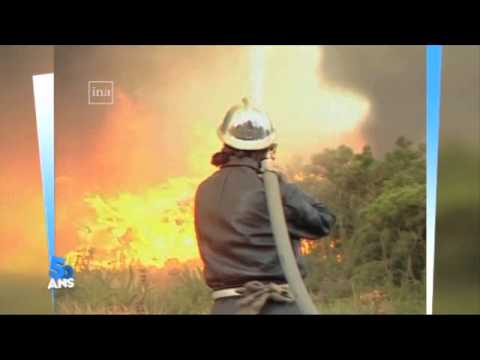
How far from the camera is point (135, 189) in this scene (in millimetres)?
6594

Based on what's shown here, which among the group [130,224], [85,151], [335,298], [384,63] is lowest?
[335,298]

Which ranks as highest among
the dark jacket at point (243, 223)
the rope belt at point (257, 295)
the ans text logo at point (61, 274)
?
the dark jacket at point (243, 223)

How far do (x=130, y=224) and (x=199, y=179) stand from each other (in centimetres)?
56

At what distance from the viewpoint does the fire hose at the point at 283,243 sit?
6371 millimetres

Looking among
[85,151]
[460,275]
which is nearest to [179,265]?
[85,151]

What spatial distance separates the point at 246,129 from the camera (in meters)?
6.48

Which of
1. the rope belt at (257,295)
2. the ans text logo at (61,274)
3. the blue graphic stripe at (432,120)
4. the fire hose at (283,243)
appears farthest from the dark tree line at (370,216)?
the ans text logo at (61,274)

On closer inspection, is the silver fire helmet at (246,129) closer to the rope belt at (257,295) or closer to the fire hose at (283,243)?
the fire hose at (283,243)

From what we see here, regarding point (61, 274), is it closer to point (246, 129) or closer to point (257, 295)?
point (257, 295)

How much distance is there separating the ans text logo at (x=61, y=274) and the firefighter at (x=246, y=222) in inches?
35.7

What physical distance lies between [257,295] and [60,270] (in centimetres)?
136

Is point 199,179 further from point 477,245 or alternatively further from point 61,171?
point 477,245

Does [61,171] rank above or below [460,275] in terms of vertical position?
above

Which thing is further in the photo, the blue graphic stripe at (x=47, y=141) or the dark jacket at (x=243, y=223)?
the blue graphic stripe at (x=47, y=141)
